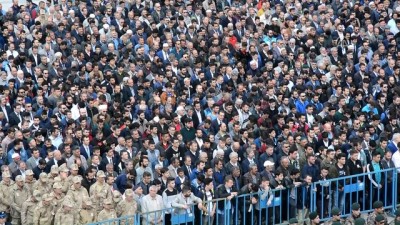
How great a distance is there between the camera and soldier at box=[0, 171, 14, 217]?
28.8 m

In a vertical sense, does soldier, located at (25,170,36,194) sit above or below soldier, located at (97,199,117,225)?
above

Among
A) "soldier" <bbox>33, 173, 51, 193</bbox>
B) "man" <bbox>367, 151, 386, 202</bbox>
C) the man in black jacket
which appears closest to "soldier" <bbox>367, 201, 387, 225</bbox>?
"man" <bbox>367, 151, 386, 202</bbox>

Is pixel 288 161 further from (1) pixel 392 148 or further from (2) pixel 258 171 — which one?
(1) pixel 392 148

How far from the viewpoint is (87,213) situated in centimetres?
2805

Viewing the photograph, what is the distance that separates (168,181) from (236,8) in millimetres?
12675

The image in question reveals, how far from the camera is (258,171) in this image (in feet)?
99.5

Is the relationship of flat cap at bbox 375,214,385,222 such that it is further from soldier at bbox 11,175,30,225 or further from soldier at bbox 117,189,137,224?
soldier at bbox 11,175,30,225

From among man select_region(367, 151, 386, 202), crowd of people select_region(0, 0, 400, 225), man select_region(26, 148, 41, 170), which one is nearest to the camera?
crowd of people select_region(0, 0, 400, 225)

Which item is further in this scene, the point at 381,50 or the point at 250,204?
the point at 381,50

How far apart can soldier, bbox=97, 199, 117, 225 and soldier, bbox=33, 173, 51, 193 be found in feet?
4.76

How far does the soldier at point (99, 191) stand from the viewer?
92.9ft

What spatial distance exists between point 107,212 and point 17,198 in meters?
2.03

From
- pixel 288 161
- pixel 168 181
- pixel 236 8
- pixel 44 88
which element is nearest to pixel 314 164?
pixel 288 161

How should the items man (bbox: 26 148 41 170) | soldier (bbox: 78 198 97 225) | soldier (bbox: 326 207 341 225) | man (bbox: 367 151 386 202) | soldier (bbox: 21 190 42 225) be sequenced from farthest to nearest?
man (bbox: 367 151 386 202) → man (bbox: 26 148 41 170) → soldier (bbox: 21 190 42 225) → soldier (bbox: 78 198 97 225) → soldier (bbox: 326 207 341 225)
